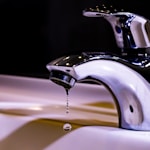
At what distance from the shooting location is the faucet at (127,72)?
17.7 inches

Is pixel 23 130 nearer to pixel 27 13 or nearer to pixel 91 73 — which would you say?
pixel 91 73

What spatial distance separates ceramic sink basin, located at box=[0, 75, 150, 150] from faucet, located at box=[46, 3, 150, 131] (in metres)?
0.02

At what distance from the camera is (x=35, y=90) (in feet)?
2.27

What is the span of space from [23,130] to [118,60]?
188 mm

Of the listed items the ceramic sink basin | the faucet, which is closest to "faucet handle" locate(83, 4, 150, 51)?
the faucet

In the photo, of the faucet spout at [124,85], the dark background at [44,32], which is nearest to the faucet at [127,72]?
the faucet spout at [124,85]

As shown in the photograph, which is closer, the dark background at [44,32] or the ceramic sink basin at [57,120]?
the ceramic sink basin at [57,120]

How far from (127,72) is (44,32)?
32cm

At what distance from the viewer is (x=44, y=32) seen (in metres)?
0.74

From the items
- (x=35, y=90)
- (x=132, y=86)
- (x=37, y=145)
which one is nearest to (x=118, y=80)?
(x=132, y=86)

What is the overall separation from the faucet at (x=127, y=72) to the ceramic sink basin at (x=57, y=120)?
2cm

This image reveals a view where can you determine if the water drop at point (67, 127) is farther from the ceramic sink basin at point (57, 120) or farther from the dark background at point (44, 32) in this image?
the dark background at point (44, 32)

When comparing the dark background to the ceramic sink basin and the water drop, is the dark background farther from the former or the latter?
the water drop

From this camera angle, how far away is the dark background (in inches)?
26.8
